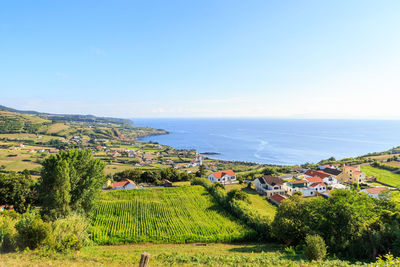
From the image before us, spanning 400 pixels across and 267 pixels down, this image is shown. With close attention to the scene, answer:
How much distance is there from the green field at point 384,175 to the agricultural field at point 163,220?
4331 cm

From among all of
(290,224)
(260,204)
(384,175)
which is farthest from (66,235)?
(384,175)

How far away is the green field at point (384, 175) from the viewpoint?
46.4 meters

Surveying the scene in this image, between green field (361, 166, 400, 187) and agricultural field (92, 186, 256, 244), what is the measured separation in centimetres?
4331

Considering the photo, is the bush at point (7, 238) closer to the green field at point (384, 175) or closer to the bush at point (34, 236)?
the bush at point (34, 236)

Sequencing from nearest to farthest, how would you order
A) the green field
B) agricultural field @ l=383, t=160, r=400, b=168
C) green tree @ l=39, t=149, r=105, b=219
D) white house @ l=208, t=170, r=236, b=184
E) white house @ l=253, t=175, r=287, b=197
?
1. green tree @ l=39, t=149, r=105, b=219
2. white house @ l=253, t=175, r=287, b=197
3. the green field
4. white house @ l=208, t=170, r=236, b=184
5. agricultural field @ l=383, t=160, r=400, b=168

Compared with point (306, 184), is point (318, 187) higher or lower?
lower

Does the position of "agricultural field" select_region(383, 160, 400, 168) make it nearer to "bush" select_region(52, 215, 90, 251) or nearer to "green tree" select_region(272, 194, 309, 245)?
"green tree" select_region(272, 194, 309, 245)

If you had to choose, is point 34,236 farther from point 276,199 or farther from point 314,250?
point 276,199

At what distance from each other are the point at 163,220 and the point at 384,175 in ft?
189

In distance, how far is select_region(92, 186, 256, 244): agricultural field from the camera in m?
21.6

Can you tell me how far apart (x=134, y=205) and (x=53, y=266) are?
2126 cm

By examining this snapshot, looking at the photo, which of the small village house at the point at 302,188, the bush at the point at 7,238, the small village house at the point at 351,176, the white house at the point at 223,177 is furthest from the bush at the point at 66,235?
the small village house at the point at 351,176

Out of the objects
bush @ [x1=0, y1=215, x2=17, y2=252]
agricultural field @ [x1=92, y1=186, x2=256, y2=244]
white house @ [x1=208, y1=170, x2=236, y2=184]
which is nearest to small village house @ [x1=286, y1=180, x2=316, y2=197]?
white house @ [x1=208, y1=170, x2=236, y2=184]

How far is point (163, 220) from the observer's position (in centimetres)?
2566
